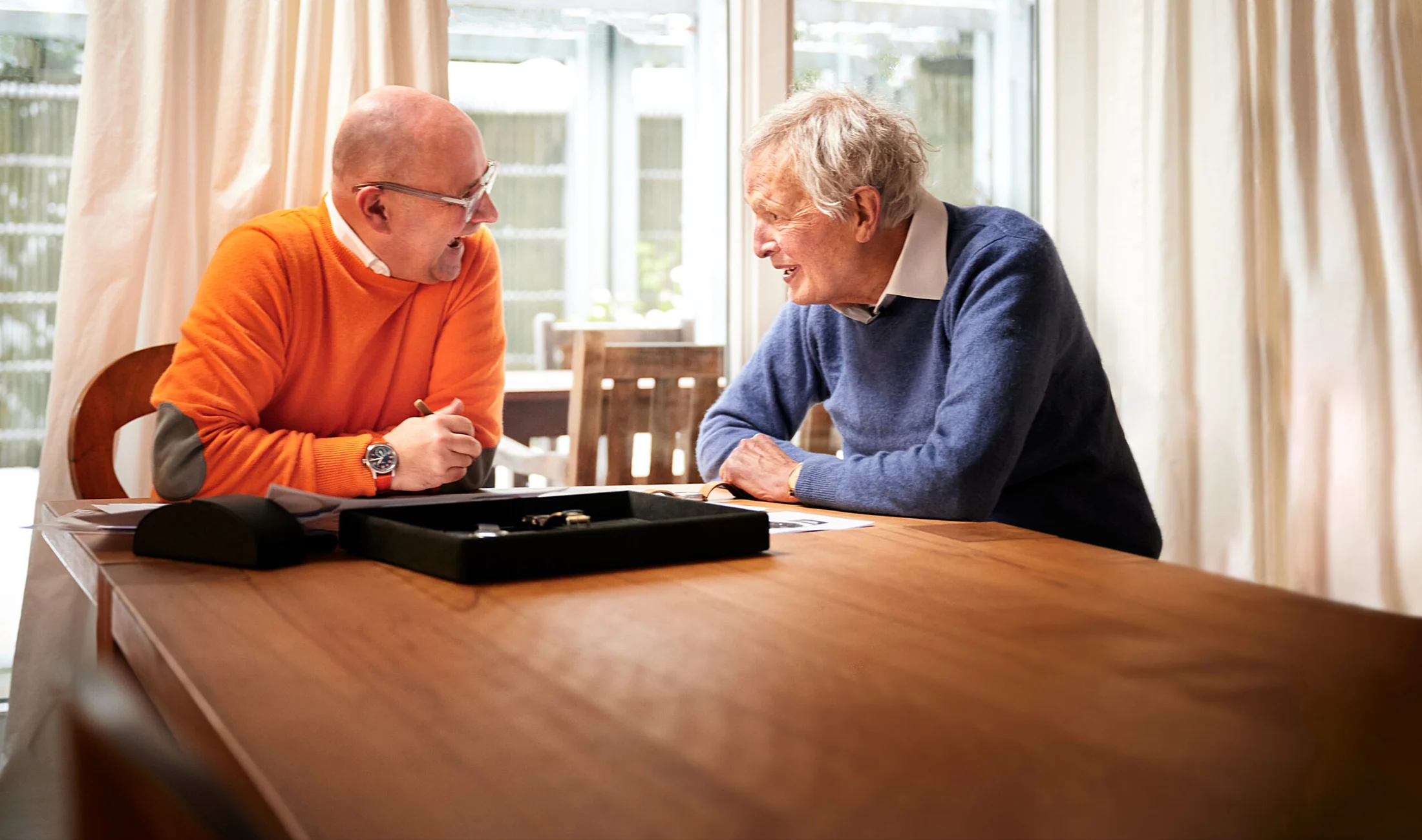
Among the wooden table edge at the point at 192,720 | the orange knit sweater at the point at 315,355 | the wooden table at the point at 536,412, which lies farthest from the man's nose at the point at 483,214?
the wooden table at the point at 536,412

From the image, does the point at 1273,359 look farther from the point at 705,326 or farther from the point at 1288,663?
the point at 1288,663

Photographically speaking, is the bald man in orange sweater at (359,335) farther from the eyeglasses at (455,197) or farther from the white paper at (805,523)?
the white paper at (805,523)

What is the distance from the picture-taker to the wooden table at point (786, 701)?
1.57ft

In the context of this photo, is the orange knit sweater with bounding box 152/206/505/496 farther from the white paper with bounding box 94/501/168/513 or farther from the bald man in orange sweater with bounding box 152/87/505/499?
the white paper with bounding box 94/501/168/513

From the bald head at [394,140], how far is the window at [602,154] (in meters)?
1.23

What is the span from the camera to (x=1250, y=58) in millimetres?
2943

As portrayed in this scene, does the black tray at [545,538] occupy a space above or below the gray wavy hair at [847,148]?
below

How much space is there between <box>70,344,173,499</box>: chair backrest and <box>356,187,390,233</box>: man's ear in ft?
1.28

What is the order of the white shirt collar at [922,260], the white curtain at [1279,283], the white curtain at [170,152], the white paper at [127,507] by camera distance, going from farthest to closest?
the white curtain at [1279,283] → the white curtain at [170,152] → the white shirt collar at [922,260] → the white paper at [127,507]

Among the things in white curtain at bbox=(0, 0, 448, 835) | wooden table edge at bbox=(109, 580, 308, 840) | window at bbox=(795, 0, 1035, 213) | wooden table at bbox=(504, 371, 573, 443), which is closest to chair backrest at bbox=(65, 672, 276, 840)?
Answer: wooden table edge at bbox=(109, 580, 308, 840)

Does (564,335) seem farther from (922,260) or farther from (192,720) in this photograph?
(192,720)

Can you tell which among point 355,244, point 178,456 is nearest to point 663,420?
point 355,244

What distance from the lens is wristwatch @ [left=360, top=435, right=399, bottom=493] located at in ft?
5.16

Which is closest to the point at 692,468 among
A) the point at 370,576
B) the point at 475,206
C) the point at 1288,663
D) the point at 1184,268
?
the point at 475,206
